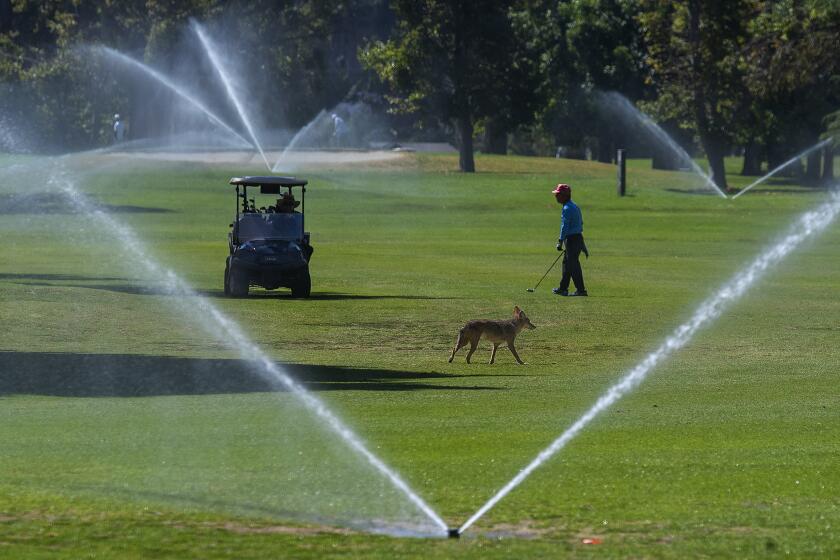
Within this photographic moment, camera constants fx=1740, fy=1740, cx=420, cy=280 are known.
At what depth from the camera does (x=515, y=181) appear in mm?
80438

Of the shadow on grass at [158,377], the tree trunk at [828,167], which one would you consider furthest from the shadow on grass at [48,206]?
the tree trunk at [828,167]

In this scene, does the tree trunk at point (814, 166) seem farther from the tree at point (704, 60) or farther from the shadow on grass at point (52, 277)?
the shadow on grass at point (52, 277)

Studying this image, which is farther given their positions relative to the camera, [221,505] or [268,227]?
[268,227]

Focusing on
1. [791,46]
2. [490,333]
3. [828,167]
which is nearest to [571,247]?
[490,333]

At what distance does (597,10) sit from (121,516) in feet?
316

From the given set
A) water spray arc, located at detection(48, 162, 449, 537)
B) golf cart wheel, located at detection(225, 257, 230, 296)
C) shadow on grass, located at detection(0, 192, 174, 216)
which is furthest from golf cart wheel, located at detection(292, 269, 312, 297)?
shadow on grass, located at detection(0, 192, 174, 216)

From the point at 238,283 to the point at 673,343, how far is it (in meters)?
9.77

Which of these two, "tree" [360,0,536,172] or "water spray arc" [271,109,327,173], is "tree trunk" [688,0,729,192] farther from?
"water spray arc" [271,109,327,173]

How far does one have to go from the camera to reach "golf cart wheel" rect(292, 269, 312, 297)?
100ft

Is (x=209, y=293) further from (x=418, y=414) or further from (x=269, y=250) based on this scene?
(x=418, y=414)

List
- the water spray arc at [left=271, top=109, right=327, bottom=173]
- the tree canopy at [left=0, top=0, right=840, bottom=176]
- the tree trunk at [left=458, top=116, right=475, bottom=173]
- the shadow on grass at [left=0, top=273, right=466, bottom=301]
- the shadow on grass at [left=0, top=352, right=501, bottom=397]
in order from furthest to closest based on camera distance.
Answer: the tree trunk at [left=458, top=116, right=475, bottom=173] < the tree canopy at [left=0, top=0, right=840, bottom=176] < the water spray arc at [left=271, top=109, right=327, bottom=173] < the shadow on grass at [left=0, top=273, right=466, bottom=301] < the shadow on grass at [left=0, top=352, right=501, bottom=397]

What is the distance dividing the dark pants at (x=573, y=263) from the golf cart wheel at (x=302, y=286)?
14.8 feet

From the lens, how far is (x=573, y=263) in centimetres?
3081

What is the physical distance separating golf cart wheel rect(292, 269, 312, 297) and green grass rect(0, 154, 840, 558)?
386mm
